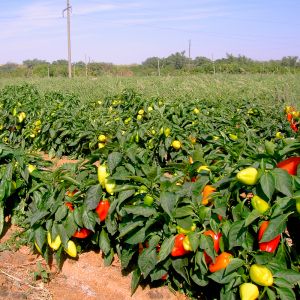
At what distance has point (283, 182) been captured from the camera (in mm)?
1422

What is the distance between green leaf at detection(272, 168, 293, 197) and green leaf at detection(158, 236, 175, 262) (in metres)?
0.56

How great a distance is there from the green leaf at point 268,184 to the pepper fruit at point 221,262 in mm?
359

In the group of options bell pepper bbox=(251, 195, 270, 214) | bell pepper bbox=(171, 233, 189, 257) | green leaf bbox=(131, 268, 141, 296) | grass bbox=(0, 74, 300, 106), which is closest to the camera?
bell pepper bbox=(251, 195, 270, 214)

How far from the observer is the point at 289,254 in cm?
163

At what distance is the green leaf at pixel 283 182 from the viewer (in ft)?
4.63

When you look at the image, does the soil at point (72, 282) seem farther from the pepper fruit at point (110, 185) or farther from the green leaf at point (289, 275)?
the green leaf at point (289, 275)

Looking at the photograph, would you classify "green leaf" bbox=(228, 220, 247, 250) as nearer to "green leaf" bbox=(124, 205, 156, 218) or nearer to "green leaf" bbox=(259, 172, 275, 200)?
"green leaf" bbox=(259, 172, 275, 200)

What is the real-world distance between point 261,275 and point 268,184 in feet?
1.14

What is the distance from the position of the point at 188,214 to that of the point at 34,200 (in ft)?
3.87

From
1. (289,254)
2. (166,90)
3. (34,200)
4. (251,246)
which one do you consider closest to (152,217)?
(251,246)

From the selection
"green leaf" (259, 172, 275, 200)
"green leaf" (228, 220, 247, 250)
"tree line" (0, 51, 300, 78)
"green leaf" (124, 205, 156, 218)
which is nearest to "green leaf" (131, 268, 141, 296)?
"green leaf" (124, 205, 156, 218)

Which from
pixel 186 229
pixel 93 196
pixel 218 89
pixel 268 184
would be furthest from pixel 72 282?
pixel 218 89

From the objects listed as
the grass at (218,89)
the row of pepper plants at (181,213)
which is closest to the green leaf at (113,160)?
the row of pepper plants at (181,213)

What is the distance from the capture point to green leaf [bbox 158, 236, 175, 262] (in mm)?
1730
